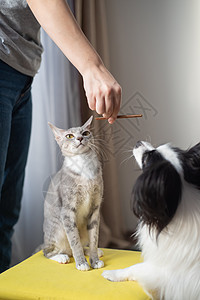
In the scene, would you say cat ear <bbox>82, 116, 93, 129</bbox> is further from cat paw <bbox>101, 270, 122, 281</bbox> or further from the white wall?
cat paw <bbox>101, 270, 122, 281</bbox>

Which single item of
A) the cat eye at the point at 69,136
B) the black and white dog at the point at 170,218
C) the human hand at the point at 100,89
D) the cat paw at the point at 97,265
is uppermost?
the human hand at the point at 100,89

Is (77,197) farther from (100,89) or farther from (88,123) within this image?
(100,89)

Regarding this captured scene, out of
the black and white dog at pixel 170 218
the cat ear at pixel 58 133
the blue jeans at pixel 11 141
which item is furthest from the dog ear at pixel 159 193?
the blue jeans at pixel 11 141

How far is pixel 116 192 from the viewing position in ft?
4.15

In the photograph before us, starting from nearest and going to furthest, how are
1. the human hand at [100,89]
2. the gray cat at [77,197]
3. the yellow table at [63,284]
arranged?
1. the human hand at [100,89]
2. the yellow table at [63,284]
3. the gray cat at [77,197]

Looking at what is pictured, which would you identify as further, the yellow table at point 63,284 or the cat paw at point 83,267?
the cat paw at point 83,267

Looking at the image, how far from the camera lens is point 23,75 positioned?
1.26 meters

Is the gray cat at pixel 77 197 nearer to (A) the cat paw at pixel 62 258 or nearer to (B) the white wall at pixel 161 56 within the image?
(A) the cat paw at pixel 62 258

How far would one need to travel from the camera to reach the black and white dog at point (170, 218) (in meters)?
0.94

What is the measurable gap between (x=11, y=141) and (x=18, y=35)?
421 millimetres

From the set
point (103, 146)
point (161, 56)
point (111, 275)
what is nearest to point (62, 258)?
point (111, 275)

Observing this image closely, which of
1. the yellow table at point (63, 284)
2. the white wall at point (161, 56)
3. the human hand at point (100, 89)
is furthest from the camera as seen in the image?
the white wall at point (161, 56)

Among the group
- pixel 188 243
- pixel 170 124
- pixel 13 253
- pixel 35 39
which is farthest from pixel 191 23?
pixel 13 253

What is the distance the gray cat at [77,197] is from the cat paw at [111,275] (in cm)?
6
